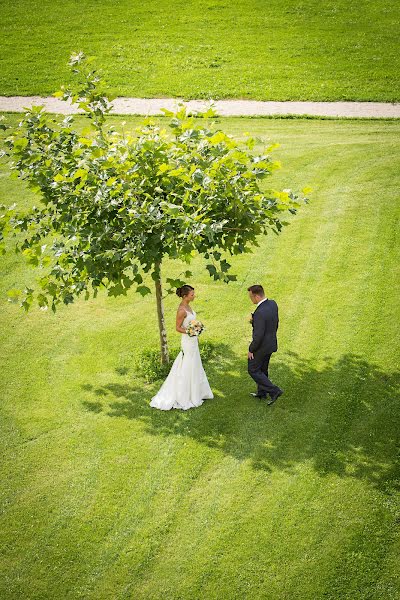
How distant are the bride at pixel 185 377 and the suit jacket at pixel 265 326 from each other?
1.14 metres

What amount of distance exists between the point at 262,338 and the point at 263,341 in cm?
7

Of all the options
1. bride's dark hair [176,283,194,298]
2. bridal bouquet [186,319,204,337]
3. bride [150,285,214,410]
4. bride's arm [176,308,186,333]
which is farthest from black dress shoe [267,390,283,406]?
bride's dark hair [176,283,194,298]

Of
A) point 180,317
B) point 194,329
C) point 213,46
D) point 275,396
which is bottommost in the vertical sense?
point 275,396

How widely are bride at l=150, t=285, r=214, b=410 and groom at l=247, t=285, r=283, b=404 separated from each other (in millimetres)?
1001

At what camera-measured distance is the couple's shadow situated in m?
10.1

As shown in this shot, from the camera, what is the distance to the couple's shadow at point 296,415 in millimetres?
10070

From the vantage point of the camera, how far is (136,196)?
10.1 meters

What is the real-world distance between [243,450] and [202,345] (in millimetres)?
3280

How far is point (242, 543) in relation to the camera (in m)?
8.69

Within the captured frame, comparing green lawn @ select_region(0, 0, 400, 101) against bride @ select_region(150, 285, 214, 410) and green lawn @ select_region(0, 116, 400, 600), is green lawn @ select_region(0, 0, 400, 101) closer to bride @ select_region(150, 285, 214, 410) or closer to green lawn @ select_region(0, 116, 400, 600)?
green lawn @ select_region(0, 116, 400, 600)

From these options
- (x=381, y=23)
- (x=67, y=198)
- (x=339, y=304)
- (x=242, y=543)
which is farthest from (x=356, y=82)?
(x=242, y=543)

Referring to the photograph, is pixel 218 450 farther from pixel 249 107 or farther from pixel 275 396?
pixel 249 107

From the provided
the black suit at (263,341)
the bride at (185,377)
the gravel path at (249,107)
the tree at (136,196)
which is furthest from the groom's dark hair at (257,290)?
the gravel path at (249,107)

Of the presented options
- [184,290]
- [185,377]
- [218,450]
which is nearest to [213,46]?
[184,290]
